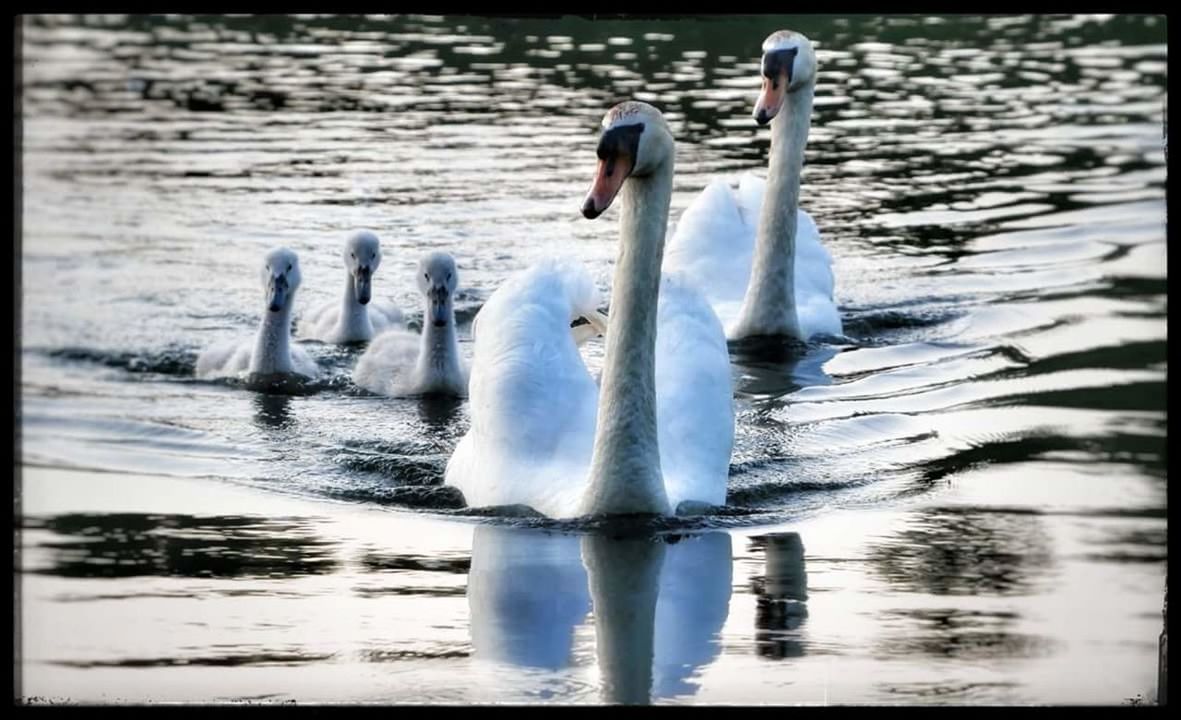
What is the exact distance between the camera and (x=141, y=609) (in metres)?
7.66

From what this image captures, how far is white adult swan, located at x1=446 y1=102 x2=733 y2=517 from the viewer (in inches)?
336

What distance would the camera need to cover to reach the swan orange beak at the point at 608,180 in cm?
804

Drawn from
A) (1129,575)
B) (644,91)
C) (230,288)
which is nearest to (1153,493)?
(1129,575)

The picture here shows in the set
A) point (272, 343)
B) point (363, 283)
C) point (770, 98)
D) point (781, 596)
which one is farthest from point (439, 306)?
point (781, 596)

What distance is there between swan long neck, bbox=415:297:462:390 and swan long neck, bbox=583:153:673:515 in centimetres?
314

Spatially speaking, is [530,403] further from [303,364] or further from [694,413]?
[303,364]

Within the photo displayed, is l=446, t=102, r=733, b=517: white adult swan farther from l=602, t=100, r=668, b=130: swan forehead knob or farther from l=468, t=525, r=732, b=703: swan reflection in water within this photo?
l=468, t=525, r=732, b=703: swan reflection in water

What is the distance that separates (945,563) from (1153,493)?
1.38 meters

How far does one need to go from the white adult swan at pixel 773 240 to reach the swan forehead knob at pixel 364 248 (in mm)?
1944

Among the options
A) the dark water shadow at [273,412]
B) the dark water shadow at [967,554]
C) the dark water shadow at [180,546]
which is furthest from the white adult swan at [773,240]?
the dark water shadow at [180,546]

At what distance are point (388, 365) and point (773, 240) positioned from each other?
2438mm

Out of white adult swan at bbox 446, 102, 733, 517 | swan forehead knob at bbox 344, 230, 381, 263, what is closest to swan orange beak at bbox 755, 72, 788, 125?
swan forehead knob at bbox 344, 230, 381, 263

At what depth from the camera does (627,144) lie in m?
8.26
